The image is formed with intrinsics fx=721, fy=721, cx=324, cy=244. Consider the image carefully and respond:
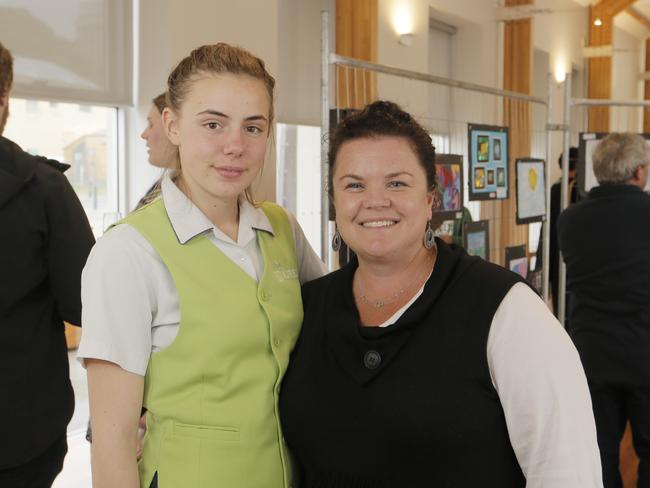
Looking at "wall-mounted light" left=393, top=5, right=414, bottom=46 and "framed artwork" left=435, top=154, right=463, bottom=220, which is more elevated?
"wall-mounted light" left=393, top=5, right=414, bottom=46

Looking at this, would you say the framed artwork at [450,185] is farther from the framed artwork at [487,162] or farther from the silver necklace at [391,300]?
the silver necklace at [391,300]

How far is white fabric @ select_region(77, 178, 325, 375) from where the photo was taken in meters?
1.31

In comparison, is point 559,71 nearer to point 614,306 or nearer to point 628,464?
point 628,464

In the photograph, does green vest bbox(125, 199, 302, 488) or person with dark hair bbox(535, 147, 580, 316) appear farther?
person with dark hair bbox(535, 147, 580, 316)

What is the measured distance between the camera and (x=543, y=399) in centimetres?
129

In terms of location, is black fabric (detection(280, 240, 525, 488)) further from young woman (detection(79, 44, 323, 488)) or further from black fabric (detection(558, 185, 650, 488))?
black fabric (detection(558, 185, 650, 488))

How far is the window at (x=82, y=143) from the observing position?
323 centimetres

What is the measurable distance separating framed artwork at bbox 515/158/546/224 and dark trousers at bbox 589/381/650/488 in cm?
134

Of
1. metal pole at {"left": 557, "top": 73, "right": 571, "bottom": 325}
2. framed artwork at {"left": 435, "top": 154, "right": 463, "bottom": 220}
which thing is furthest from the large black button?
metal pole at {"left": 557, "top": 73, "right": 571, "bottom": 325}

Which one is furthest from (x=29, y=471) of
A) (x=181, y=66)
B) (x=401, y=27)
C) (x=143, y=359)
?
(x=401, y=27)

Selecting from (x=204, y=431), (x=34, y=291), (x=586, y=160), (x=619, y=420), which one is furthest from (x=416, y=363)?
(x=586, y=160)

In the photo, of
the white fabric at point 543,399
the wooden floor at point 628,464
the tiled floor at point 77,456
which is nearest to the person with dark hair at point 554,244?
the wooden floor at point 628,464

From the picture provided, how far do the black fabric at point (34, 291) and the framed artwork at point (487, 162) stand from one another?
235 centimetres

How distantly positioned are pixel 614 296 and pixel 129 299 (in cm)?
230
